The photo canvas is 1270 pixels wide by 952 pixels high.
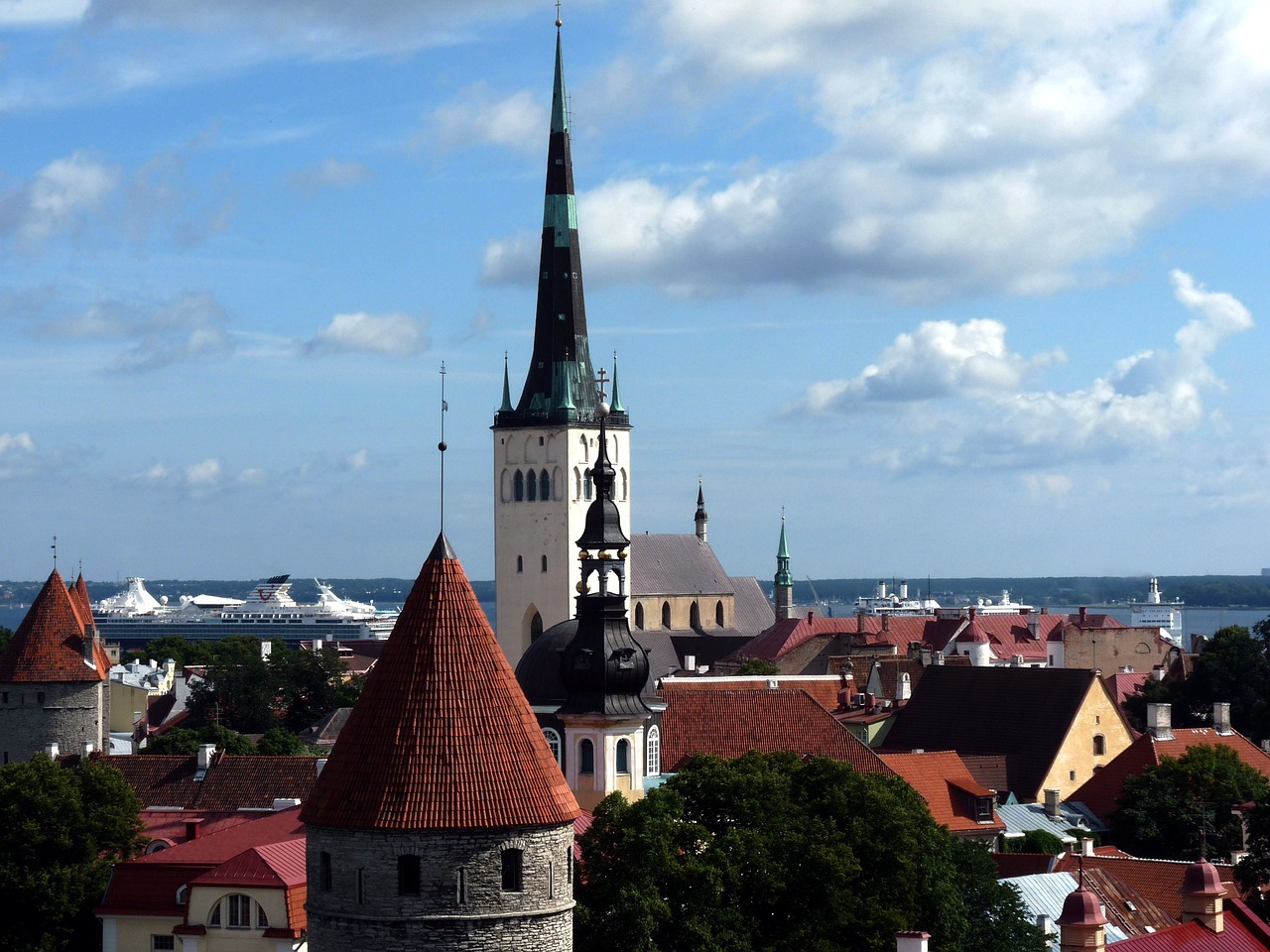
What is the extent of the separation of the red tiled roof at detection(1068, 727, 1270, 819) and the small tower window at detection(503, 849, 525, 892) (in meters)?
40.9

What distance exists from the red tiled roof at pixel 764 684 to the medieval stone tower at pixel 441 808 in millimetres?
44583

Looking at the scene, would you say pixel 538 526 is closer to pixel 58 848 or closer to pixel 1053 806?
pixel 1053 806

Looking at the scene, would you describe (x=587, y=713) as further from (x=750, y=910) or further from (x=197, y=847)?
(x=750, y=910)

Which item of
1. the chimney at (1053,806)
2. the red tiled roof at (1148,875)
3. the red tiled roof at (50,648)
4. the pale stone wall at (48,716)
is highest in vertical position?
the red tiled roof at (50,648)

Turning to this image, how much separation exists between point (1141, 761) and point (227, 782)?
923 inches

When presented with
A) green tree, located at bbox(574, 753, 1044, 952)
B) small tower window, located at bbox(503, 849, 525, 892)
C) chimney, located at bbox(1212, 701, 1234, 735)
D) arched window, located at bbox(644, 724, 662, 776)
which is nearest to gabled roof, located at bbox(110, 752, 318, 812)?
arched window, located at bbox(644, 724, 662, 776)

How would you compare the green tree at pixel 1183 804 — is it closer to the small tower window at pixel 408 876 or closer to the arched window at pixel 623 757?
the arched window at pixel 623 757

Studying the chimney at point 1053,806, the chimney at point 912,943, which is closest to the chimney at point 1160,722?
the chimney at point 1053,806

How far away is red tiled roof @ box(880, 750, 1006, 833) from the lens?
2318 inches

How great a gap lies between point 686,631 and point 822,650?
1265 cm

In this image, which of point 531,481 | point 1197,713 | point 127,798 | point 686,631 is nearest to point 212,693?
point 531,481

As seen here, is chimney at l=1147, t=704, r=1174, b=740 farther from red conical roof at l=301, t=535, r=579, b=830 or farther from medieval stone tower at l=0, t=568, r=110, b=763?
red conical roof at l=301, t=535, r=579, b=830

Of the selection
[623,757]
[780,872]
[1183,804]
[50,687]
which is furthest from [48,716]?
[780,872]

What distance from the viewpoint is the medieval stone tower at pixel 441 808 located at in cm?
2244
